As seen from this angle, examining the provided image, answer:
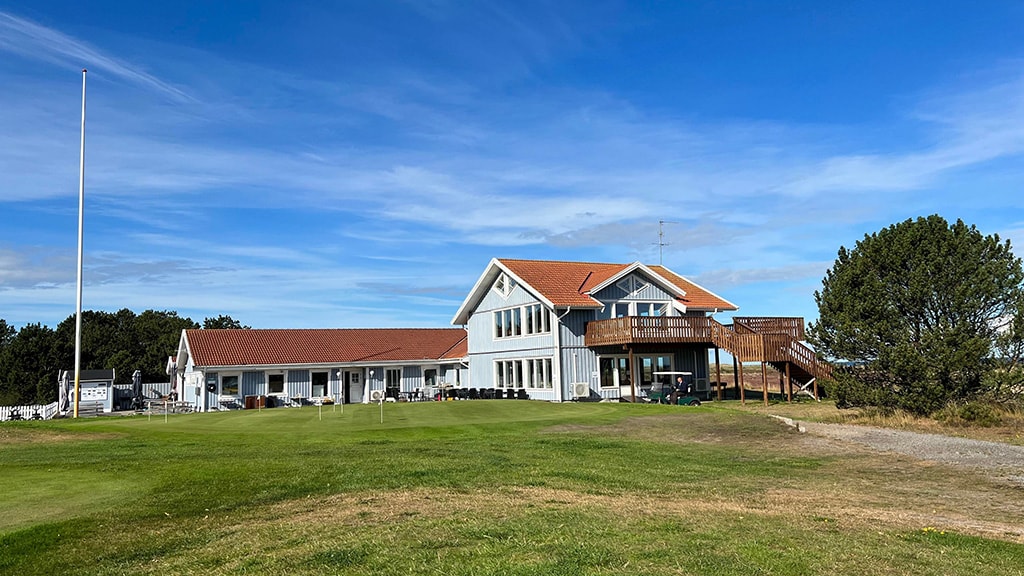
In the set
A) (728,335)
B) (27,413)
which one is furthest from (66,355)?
(728,335)

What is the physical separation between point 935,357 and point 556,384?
1677 cm

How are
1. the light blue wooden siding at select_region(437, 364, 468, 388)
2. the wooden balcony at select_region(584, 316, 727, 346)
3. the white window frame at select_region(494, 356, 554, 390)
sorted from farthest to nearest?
the light blue wooden siding at select_region(437, 364, 468, 388) < the white window frame at select_region(494, 356, 554, 390) < the wooden balcony at select_region(584, 316, 727, 346)

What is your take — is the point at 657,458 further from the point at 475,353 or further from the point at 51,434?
the point at 475,353

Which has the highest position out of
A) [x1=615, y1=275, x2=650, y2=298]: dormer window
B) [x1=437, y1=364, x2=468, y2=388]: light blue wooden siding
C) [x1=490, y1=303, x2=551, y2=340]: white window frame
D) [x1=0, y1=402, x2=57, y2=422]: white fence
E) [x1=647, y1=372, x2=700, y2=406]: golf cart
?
[x1=615, y1=275, x2=650, y2=298]: dormer window

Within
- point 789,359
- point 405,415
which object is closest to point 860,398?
point 789,359

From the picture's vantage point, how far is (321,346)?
46844mm

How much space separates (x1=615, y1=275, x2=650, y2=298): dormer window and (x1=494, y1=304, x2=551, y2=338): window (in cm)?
386

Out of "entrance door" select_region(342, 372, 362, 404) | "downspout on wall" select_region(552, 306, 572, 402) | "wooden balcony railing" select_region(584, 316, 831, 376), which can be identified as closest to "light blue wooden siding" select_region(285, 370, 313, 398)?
"entrance door" select_region(342, 372, 362, 404)

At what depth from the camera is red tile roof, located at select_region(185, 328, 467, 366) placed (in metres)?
42.7

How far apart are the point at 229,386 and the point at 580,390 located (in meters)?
18.3

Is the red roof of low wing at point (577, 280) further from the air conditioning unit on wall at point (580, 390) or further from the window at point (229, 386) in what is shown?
the window at point (229, 386)

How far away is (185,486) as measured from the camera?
12219mm

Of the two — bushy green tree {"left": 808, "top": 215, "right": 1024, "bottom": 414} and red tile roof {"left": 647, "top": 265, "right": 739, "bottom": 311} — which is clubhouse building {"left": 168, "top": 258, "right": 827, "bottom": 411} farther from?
bushy green tree {"left": 808, "top": 215, "right": 1024, "bottom": 414}

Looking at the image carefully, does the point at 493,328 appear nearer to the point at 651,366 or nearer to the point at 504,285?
the point at 504,285
